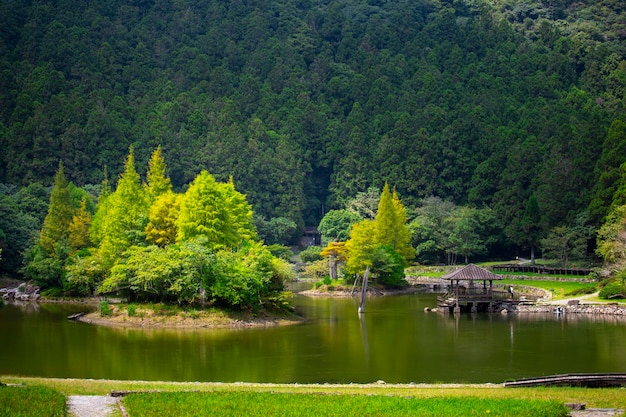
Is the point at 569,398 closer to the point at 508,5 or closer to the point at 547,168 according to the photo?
the point at 547,168

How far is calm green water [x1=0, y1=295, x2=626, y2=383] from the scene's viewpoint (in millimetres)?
34312

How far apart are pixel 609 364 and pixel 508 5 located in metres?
144

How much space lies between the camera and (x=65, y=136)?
114m

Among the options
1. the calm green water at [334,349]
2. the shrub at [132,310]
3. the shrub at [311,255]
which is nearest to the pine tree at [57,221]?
the calm green water at [334,349]

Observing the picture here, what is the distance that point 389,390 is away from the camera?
27750 mm

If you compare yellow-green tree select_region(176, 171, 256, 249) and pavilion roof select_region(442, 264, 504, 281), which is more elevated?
yellow-green tree select_region(176, 171, 256, 249)

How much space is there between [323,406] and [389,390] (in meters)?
5.23

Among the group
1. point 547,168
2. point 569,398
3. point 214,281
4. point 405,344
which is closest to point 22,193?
point 214,281

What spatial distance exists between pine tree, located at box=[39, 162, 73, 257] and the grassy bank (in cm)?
4052

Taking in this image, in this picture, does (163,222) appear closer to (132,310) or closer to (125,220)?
(125,220)

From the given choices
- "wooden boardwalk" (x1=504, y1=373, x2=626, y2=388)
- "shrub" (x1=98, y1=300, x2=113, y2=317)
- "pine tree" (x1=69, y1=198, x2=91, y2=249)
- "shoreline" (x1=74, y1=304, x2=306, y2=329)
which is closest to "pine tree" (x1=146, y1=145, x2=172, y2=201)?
"pine tree" (x1=69, y1=198, x2=91, y2=249)

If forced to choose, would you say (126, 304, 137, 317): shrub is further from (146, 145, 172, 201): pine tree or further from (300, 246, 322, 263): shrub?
(300, 246, 322, 263): shrub

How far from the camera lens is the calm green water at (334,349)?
34.3 meters

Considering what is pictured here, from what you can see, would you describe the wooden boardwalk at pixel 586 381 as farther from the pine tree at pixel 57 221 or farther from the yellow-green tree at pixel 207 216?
the pine tree at pixel 57 221
